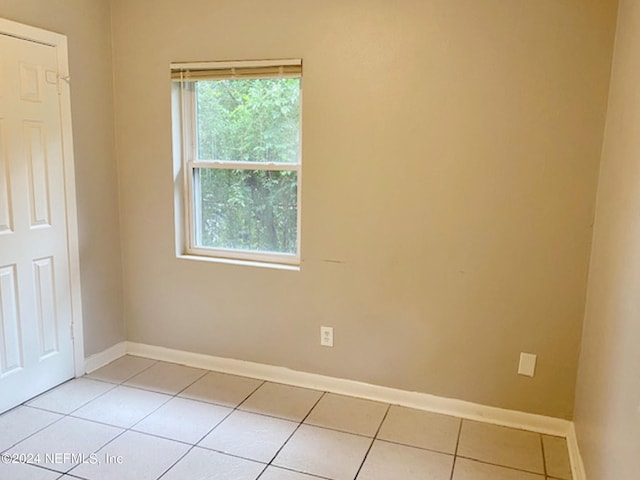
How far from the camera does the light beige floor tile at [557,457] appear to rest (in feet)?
7.11

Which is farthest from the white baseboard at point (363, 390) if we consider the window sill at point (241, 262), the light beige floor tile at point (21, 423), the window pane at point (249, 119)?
the window pane at point (249, 119)

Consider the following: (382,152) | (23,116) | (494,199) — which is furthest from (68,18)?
(494,199)

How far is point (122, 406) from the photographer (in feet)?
8.72

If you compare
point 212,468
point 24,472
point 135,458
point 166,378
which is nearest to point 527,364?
point 212,468

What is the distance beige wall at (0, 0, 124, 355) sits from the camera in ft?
9.14

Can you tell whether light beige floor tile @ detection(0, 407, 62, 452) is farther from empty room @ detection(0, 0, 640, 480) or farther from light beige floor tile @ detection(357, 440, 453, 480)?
light beige floor tile @ detection(357, 440, 453, 480)

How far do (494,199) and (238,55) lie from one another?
63.9 inches

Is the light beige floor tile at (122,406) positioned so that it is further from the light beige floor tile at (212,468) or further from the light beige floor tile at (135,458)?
the light beige floor tile at (212,468)

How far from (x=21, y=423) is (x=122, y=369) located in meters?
0.70

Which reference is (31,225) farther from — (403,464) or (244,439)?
(403,464)

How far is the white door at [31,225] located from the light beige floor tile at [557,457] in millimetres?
2696

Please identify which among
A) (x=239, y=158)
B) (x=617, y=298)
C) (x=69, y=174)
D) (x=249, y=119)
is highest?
(x=249, y=119)

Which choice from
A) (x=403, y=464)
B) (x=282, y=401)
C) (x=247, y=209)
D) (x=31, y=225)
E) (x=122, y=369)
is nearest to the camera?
(x=403, y=464)

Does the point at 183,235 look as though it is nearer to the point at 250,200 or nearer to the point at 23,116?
the point at 250,200
